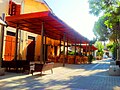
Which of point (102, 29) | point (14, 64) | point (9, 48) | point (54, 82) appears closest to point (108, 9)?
point (9, 48)

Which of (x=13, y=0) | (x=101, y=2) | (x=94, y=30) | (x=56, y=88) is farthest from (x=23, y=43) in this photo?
(x=94, y=30)

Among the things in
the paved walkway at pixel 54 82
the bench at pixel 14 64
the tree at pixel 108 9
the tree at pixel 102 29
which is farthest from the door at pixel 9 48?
the tree at pixel 102 29

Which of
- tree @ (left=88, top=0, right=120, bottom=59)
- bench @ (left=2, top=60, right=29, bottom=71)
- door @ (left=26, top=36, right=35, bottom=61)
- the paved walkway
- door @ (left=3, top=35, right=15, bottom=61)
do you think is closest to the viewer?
the paved walkway

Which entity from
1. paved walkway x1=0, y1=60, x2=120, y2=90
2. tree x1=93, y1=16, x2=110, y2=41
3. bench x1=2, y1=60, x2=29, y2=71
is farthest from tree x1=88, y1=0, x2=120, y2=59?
tree x1=93, y1=16, x2=110, y2=41

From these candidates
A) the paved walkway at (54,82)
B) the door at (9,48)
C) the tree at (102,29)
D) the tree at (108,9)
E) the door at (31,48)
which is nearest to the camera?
the paved walkway at (54,82)

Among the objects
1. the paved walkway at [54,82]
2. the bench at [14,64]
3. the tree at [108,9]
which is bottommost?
the paved walkway at [54,82]

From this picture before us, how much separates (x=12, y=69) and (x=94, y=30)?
39757mm

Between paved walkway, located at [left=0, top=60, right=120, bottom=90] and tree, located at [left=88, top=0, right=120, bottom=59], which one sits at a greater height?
tree, located at [left=88, top=0, right=120, bottom=59]

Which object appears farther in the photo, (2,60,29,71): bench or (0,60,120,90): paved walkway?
(2,60,29,71): bench

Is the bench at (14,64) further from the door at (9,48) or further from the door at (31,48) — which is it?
the door at (31,48)

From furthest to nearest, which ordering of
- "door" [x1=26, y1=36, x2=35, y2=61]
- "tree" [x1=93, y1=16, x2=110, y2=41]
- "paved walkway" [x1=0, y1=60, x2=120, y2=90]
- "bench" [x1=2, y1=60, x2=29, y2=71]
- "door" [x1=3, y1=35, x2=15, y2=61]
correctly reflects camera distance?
"tree" [x1=93, y1=16, x2=110, y2=41]
"door" [x1=26, y1=36, x2=35, y2=61]
"door" [x1=3, y1=35, x2=15, y2=61]
"bench" [x1=2, y1=60, x2=29, y2=71]
"paved walkway" [x1=0, y1=60, x2=120, y2=90]

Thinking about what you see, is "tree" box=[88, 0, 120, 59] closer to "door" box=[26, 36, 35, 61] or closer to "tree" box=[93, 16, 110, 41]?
"door" box=[26, 36, 35, 61]

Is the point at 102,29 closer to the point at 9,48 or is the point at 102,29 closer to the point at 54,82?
the point at 9,48

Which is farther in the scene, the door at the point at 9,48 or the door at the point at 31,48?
the door at the point at 31,48
